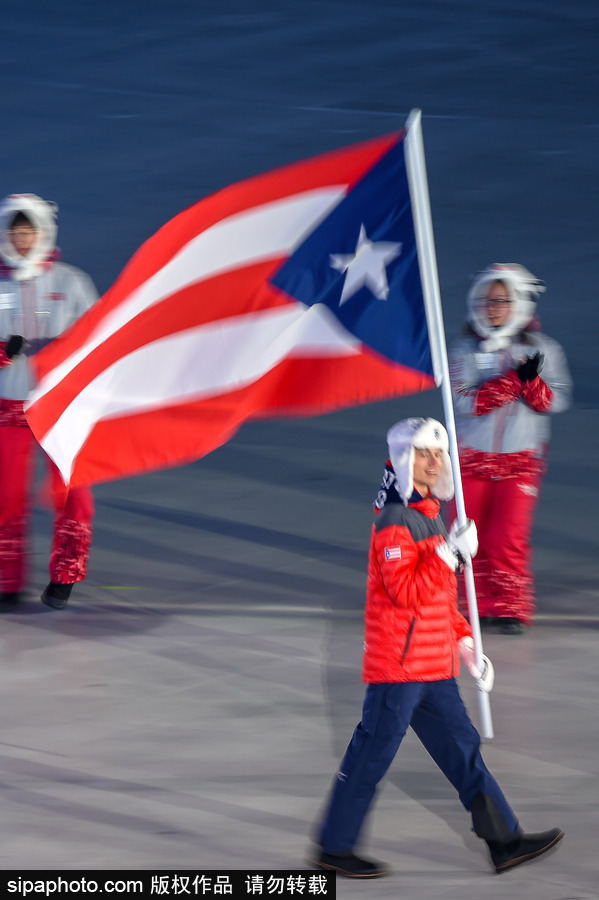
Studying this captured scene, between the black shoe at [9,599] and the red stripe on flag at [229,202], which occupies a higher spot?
the red stripe on flag at [229,202]

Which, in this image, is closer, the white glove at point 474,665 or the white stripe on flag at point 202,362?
the white glove at point 474,665

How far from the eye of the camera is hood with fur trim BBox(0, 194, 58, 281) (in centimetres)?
869

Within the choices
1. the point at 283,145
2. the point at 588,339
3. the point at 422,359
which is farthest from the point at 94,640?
the point at 283,145

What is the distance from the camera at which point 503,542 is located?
8.26 metres

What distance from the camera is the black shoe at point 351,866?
5.28m

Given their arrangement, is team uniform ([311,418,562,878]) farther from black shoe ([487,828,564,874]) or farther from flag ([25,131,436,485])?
flag ([25,131,436,485])

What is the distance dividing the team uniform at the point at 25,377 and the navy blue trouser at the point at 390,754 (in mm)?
3643

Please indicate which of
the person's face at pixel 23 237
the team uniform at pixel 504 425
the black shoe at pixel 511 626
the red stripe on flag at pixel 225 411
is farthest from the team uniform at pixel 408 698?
the person's face at pixel 23 237

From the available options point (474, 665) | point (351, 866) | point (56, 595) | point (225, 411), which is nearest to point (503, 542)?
point (56, 595)

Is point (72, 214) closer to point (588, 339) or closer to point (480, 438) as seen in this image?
point (588, 339)

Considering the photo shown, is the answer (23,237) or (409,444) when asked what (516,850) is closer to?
(409,444)

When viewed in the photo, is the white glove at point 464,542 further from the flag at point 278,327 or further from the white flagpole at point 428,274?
the flag at point 278,327

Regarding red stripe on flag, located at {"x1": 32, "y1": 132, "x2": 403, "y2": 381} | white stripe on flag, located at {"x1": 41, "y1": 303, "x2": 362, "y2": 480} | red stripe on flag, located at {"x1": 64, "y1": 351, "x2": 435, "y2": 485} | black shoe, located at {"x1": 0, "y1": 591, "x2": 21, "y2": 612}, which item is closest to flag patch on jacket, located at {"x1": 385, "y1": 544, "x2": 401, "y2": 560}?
red stripe on flag, located at {"x1": 64, "y1": 351, "x2": 435, "y2": 485}

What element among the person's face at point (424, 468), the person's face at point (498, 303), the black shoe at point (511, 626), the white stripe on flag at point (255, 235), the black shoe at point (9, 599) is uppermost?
the white stripe on flag at point (255, 235)
